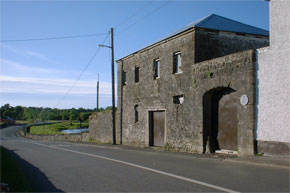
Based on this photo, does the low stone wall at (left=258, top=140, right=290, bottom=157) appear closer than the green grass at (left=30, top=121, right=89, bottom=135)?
Yes

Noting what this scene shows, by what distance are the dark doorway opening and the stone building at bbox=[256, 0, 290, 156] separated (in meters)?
7.67

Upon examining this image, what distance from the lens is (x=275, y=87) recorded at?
10.9 m

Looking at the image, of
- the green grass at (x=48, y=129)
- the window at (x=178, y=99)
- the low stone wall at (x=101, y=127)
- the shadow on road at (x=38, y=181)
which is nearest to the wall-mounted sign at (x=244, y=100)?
the window at (x=178, y=99)

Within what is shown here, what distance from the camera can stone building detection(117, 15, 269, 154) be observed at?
12.4 m

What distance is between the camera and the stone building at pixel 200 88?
12383 mm

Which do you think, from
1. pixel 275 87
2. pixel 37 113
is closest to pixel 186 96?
pixel 275 87

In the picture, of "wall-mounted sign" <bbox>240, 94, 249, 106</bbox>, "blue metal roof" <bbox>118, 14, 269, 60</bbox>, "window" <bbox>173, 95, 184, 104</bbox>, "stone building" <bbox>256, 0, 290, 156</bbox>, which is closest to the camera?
"stone building" <bbox>256, 0, 290, 156</bbox>

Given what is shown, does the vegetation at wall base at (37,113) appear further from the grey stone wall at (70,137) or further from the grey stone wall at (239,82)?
the grey stone wall at (239,82)

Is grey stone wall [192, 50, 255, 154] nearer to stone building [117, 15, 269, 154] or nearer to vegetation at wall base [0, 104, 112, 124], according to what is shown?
stone building [117, 15, 269, 154]

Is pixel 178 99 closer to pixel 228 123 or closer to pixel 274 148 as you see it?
pixel 228 123

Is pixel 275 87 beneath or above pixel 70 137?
above

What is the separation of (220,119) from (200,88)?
1.81 meters

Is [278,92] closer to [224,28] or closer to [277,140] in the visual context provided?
[277,140]

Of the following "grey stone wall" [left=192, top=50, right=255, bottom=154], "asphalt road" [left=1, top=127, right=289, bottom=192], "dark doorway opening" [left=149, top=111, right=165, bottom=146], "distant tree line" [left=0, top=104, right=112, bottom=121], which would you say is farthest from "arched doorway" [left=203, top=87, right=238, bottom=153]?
"distant tree line" [left=0, top=104, right=112, bottom=121]
